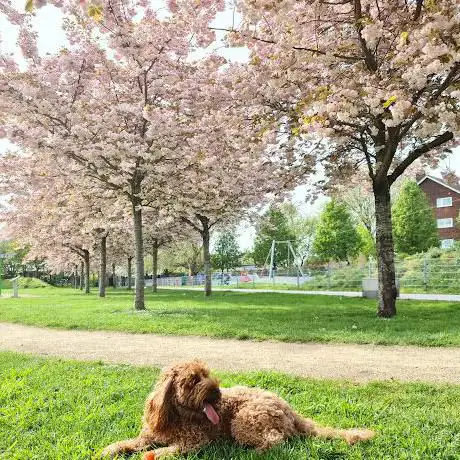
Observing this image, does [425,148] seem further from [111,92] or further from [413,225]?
[413,225]

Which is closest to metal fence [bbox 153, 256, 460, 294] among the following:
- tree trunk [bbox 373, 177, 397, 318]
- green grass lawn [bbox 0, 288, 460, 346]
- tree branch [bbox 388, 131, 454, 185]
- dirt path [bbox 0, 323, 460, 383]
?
green grass lawn [bbox 0, 288, 460, 346]

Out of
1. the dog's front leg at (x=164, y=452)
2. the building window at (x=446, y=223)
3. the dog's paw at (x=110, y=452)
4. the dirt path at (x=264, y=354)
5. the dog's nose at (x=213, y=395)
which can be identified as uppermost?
the building window at (x=446, y=223)

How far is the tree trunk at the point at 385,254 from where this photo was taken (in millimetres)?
12578

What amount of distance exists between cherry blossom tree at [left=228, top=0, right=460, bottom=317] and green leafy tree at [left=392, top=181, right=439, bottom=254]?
28539 mm

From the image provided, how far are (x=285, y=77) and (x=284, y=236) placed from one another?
48527 mm

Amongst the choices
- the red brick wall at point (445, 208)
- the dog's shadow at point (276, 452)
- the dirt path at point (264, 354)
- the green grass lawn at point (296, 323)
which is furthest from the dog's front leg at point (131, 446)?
the red brick wall at point (445, 208)

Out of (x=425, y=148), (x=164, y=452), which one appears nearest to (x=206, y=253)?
(x=425, y=148)

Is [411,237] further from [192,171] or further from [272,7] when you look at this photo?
[272,7]

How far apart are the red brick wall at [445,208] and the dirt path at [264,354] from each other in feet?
148

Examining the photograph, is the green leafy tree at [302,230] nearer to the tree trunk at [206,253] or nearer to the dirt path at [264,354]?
the tree trunk at [206,253]

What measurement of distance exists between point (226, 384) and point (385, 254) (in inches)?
339

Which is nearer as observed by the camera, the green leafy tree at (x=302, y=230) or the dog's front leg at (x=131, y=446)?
the dog's front leg at (x=131, y=446)

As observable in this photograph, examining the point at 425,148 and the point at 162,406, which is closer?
the point at 162,406

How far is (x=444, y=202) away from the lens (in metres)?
50.4
